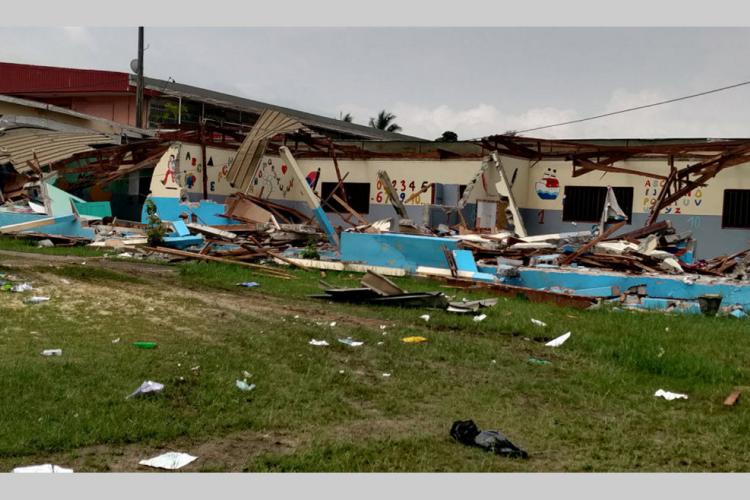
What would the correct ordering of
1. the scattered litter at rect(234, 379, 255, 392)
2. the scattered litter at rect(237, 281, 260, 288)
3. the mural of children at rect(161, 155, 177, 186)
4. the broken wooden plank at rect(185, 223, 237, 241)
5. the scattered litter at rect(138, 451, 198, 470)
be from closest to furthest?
the scattered litter at rect(138, 451, 198, 470)
the scattered litter at rect(234, 379, 255, 392)
the scattered litter at rect(237, 281, 260, 288)
the broken wooden plank at rect(185, 223, 237, 241)
the mural of children at rect(161, 155, 177, 186)

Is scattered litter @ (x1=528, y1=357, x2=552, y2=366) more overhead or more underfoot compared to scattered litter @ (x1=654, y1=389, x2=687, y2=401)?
more overhead

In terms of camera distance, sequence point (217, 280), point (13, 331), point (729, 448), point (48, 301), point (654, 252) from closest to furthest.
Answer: point (729, 448)
point (13, 331)
point (48, 301)
point (217, 280)
point (654, 252)

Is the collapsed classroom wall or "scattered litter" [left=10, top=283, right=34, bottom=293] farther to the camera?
the collapsed classroom wall

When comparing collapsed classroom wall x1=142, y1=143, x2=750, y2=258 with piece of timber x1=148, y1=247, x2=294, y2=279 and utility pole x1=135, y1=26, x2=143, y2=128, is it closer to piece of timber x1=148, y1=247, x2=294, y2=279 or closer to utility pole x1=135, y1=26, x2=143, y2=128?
piece of timber x1=148, y1=247, x2=294, y2=279

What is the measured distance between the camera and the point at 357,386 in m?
6.56

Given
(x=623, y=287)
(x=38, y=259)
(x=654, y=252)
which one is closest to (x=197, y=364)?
(x=623, y=287)

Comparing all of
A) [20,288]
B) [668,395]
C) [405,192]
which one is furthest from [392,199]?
[668,395]

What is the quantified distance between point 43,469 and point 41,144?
815 inches

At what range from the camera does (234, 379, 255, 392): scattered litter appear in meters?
6.21

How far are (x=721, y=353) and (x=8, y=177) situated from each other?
21.4 metres

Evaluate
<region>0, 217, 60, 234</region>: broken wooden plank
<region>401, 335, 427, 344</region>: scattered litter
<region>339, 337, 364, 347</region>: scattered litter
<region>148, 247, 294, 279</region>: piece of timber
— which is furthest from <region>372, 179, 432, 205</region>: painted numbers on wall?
<region>339, 337, 364, 347</region>: scattered litter

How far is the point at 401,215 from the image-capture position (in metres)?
20.1

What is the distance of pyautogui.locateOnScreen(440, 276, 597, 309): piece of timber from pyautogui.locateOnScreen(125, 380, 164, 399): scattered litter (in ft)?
24.1

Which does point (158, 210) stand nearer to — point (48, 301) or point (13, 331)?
point (48, 301)
